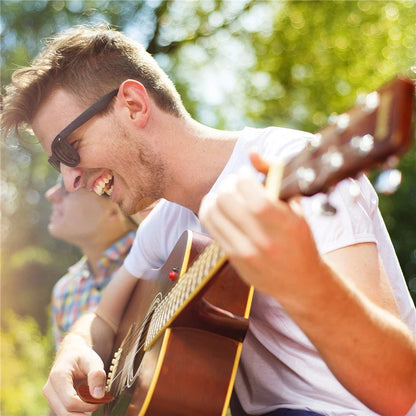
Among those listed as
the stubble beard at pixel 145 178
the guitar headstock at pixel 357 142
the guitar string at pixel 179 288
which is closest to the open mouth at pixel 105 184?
the stubble beard at pixel 145 178

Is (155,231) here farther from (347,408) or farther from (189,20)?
(189,20)

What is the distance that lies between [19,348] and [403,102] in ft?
22.8

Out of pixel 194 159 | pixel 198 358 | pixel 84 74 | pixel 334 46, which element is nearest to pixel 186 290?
pixel 198 358

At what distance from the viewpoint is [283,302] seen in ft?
3.28

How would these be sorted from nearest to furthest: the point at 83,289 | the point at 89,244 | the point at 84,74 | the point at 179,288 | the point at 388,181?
the point at 388,181 < the point at 179,288 < the point at 84,74 < the point at 83,289 < the point at 89,244

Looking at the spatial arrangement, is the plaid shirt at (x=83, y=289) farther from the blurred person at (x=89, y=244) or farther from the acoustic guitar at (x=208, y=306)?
the acoustic guitar at (x=208, y=306)

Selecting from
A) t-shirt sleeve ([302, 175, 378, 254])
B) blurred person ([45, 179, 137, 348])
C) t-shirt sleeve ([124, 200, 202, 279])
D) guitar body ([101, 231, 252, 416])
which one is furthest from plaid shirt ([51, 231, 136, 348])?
t-shirt sleeve ([302, 175, 378, 254])

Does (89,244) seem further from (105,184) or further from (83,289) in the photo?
(105,184)

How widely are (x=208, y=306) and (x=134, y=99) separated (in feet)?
3.70

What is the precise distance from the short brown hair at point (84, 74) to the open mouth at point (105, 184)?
0.34m

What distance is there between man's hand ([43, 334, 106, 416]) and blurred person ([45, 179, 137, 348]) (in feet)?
5.33

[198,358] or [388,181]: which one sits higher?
[388,181]

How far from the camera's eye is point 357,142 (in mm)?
823

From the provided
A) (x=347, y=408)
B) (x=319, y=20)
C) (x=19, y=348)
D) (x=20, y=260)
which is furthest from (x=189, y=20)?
(x=347, y=408)
